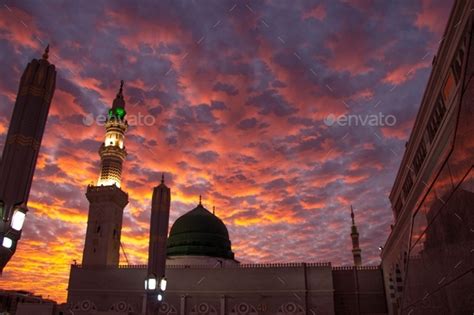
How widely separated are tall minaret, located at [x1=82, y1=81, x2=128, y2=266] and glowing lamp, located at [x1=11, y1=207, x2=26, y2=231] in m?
30.8

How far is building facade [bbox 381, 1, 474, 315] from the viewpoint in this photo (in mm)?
6211

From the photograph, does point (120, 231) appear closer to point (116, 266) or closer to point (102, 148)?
point (116, 266)

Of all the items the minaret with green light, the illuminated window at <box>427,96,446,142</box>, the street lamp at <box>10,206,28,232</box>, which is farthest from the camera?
the minaret with green light

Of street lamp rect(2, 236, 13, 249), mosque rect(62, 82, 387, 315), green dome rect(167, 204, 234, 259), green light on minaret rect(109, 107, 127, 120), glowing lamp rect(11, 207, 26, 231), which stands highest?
green light on minaret rect(109, 107, 127, 120)

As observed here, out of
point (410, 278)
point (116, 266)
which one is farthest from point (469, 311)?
point (116, 266)

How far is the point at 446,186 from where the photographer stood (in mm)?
7398

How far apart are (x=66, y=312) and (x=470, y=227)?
3820cm

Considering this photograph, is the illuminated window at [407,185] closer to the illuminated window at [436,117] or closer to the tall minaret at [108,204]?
the illuminated window at [436,117]

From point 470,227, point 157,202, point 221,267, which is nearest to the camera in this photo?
point 470,227

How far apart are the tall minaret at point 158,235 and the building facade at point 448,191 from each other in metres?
14.4

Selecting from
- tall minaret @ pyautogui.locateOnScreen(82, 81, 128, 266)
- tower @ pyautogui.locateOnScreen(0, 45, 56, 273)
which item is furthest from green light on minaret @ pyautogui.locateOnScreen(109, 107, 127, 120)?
tower @ pyautogui.locateOnScreen(0, 45, 56, 273)

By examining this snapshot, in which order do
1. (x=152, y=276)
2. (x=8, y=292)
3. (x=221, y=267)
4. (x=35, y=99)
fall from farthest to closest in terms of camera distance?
(x=8, y=292)
(x=221, y=267)
(x=152, y=276)
(x=35, y=99)

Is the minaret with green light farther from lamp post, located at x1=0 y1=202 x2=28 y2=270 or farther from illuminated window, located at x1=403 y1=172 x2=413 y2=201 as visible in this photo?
lamp post, located at x1=0 y1=202 x2=28 y2=270

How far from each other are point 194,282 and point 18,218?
2888cm
